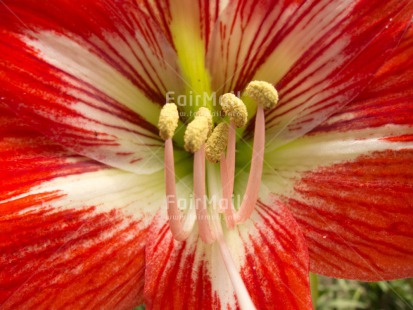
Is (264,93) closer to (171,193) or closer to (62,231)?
(171,193)

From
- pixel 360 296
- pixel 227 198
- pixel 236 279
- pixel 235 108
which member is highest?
pixel 235 108

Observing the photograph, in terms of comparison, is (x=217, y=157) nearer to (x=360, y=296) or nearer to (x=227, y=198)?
(x=227, y=198)

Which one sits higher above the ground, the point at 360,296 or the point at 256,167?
the point at 256,167

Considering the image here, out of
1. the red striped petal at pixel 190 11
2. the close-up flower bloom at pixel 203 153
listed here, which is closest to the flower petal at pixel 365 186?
the close-up flower bloom at pixel 203 153

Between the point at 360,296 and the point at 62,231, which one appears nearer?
the point at 62,231

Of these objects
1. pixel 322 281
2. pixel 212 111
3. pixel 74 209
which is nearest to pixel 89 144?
pixel 74 209

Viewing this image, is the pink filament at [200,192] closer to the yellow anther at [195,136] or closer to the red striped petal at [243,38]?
the yellow anther at [195,136]

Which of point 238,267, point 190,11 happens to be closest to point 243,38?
point 190,11

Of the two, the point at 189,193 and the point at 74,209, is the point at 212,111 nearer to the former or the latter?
the point at 189,193
